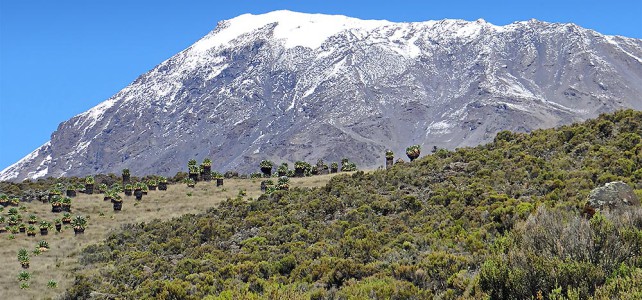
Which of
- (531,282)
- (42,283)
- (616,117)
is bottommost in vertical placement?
(42,283)

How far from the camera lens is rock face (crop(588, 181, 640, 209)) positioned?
25.6m

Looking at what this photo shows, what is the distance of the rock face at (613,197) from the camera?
25.6 metres

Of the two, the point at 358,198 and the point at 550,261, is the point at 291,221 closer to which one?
the point at 358,198

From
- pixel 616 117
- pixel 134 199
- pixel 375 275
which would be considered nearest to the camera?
pixel 375 275

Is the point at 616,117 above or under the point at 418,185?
above

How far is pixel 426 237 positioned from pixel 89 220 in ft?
126

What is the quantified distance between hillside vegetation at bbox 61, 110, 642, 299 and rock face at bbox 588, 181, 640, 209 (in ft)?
3.62

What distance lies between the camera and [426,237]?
108ft

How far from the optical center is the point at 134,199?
227 ft

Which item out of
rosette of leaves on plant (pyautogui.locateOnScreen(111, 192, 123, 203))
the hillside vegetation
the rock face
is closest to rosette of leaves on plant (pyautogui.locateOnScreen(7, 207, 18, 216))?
rosette of leaves on plant (pyautogui.locateOnScreen(111, 192, 123, 203))

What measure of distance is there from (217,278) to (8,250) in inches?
993

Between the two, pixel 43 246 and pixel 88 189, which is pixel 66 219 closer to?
pixel 43 246

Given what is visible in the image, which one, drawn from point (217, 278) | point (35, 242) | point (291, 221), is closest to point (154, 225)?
point (35, 242)

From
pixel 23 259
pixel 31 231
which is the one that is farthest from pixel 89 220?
pixel 23 259
